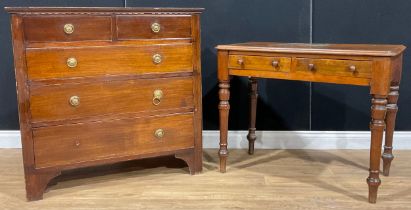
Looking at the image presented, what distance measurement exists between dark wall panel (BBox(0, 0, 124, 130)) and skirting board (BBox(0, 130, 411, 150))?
0.13 m

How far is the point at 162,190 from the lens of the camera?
2918mm

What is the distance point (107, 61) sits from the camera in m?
2.84

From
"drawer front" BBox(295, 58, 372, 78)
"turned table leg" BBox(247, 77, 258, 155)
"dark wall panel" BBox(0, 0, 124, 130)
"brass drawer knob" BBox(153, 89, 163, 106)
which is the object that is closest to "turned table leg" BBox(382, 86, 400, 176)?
"drawer front" BBox(295, 58, 372, 78)

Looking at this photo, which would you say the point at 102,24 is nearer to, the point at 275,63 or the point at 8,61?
the point at 275,63

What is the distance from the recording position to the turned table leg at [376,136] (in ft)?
8.43

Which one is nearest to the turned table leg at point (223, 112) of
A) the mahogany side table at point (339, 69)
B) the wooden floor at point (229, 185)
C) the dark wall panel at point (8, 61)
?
the mahogany side table at point (339, 69)

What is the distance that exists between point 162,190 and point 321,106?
1.64 metres

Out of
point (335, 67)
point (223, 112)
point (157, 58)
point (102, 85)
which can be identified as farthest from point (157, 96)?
point (335, 67)

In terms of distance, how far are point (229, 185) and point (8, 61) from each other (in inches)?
86.3

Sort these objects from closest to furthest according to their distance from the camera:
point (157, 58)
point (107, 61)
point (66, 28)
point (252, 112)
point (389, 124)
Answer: point (66, 28)
point (107, 61)
point (157, 58)
point (389, 124)
point (252, 112)

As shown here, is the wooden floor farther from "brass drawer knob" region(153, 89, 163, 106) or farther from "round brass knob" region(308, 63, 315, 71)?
"round brass knob" region(308, 63, 315, 71)

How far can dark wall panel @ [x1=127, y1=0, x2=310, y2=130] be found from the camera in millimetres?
3725

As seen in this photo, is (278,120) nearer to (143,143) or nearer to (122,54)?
(143,143)

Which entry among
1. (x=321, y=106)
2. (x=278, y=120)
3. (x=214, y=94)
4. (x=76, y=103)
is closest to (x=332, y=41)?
(x=321, y=106)
